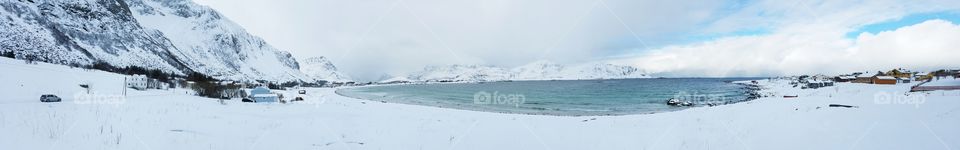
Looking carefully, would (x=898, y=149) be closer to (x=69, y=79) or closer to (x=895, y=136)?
(x=895, y=136)

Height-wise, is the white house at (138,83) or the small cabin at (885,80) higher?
the white house at (138,83)

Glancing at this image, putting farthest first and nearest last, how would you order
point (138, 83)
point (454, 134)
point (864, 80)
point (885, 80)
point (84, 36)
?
point (84, 36) → point (864, 80) → point (885, 80) → point (138, 83) → point (454, 134)

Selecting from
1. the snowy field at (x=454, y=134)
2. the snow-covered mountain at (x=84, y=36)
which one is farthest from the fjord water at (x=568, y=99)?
the snow-covered mountain at (x=84, y=36)

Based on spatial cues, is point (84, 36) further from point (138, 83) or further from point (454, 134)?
point (454, 134)

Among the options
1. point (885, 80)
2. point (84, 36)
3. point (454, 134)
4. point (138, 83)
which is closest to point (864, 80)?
point (885, 80)

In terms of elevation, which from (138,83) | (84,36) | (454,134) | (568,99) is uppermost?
(84,36)

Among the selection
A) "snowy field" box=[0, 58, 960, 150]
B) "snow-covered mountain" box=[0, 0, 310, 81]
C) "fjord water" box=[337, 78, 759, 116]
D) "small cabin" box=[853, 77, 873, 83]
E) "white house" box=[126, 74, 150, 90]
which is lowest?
"fjord water" box=[337, 78, 759, 116]

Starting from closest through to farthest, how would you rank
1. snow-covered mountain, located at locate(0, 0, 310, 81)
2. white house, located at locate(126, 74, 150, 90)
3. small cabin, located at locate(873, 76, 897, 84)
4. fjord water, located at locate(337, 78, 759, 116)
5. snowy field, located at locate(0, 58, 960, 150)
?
snowy field, located at locate(0, 58, 960, 150) → white house, located at locate(126, 74, 150, 90) → fjord water, located at locate(337, 78, 759, 116) → small cabin, located at locate(873, 76, 897, 84) → snow-covered mountain, located at locate(0, 0, 310, 81)

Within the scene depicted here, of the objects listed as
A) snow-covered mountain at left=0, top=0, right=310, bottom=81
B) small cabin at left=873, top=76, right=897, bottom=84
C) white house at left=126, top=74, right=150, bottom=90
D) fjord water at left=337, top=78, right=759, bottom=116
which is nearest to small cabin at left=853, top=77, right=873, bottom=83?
small cabin at left=873, top=76, right=897, bottom=84

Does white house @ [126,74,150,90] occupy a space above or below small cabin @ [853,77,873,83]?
above

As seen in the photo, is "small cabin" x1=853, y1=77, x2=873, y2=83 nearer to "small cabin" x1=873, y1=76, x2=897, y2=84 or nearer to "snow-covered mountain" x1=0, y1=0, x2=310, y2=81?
"small cabin" x1=873, y1=76, x2=897, y2=84

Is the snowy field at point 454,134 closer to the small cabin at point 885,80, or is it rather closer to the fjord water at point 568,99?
the fjord water at point 568,99

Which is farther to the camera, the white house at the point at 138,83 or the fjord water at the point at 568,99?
the fjord water at the point at 568,99

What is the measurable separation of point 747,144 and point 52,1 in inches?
5918
